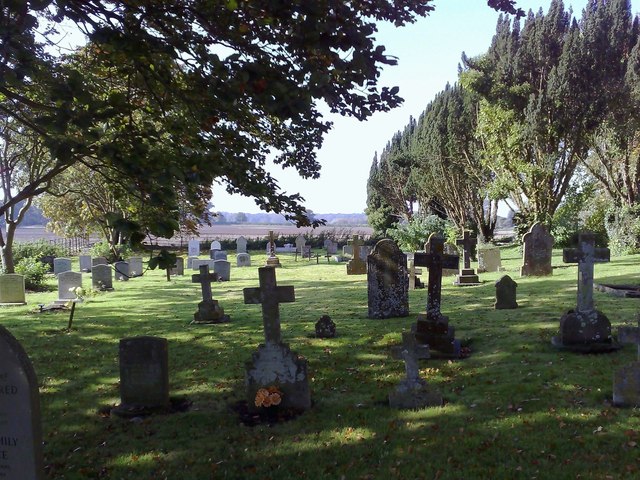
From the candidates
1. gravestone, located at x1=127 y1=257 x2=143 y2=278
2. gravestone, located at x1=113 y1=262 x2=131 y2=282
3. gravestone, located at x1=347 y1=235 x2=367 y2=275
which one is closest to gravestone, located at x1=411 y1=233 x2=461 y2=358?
gravestone, located at x1=347 y1=235 x2=367 y2=275

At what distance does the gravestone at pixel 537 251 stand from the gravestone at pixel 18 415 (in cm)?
1620

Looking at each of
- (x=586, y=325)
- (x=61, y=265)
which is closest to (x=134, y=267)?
(x=61, y=265)

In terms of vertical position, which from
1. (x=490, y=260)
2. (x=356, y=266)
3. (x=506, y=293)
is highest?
(x=490, y=260)

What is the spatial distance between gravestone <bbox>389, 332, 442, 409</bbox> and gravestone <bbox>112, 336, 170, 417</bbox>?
115 inches

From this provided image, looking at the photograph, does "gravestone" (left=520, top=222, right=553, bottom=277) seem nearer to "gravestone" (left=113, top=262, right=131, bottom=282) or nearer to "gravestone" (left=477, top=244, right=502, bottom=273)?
"gravestone" (left=477, top=244, right=502, bottom=273)

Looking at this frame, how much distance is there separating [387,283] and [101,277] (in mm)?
14355

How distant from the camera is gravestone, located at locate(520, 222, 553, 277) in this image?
17.5 metres

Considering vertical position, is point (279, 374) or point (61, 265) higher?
point (61, 265)

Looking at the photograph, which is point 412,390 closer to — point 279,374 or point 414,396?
point 414,396

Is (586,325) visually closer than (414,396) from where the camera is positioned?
No

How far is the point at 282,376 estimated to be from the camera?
21.2ft

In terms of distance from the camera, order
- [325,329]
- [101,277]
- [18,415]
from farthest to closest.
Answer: [101,277], [325,329], [18,415]

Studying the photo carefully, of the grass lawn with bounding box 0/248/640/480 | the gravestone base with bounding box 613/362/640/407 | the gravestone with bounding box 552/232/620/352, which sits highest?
the gravestone with bounding box 552/232/620/352

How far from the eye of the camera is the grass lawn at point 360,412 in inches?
195
